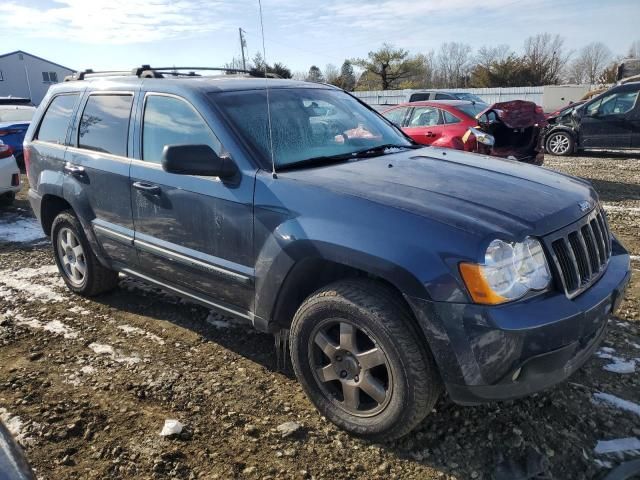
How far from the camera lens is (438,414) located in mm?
2848

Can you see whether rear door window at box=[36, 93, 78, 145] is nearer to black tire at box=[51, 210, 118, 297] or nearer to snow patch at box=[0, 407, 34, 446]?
black tire at box=[51, 210, 118, 297]

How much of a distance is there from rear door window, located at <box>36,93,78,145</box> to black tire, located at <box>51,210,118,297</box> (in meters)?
0.65

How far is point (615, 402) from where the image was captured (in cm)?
289

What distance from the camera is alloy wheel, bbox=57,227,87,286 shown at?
4.39 m

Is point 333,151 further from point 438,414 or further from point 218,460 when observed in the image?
point 218,460

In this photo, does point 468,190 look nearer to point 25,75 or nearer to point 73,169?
point 73,169

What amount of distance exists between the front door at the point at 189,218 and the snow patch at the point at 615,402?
2.04 metres

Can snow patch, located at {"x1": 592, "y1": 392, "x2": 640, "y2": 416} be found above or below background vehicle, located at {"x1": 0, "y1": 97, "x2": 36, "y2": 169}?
below

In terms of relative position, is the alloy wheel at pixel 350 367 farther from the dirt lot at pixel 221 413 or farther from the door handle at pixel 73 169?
the door handle at pixel 73 169

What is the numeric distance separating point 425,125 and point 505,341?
752 centimetres

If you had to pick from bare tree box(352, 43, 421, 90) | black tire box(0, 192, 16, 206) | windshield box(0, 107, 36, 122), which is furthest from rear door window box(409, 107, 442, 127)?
bare tree box(352, 43, 421, 90)

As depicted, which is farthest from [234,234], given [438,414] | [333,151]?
[438,414]

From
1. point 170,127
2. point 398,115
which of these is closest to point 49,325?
point 170,127

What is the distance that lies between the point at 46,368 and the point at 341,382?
2.06m
